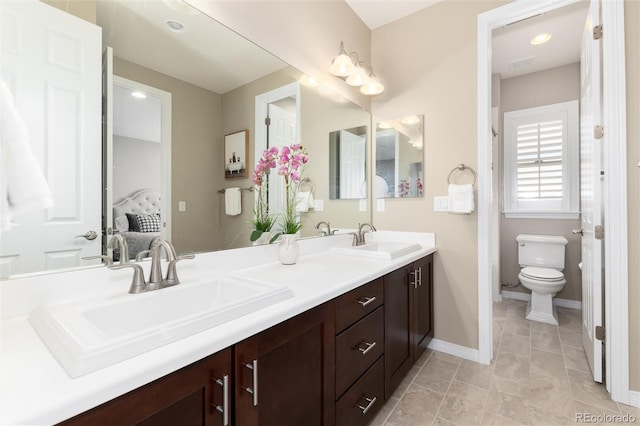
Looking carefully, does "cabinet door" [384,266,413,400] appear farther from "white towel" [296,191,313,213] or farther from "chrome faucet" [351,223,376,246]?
"white towel" [296,191,313,213]

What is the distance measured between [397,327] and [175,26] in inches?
72.0

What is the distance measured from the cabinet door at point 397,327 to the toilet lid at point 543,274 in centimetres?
174

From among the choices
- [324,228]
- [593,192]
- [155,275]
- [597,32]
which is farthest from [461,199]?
[155,275]

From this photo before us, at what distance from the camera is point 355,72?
218 centimetres

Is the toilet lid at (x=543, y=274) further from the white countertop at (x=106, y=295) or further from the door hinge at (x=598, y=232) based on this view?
the white countertop at (x=106, y=295)

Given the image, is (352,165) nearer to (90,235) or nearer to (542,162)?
(90,235)

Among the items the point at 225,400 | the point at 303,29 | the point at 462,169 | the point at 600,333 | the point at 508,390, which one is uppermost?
the point at 303,29

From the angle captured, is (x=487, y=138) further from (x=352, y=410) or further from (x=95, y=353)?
(x=95, y=353)

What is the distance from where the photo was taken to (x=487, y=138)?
80.0 inches

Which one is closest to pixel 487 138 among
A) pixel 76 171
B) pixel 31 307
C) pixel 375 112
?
pixel 375 112

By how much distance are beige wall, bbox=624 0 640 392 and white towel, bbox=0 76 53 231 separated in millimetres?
2471

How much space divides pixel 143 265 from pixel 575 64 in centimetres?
431

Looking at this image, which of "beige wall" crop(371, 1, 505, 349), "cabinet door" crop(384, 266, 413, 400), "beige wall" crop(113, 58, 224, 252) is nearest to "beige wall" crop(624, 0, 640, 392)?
"beige wall" crop(371, 1, 505, 349)

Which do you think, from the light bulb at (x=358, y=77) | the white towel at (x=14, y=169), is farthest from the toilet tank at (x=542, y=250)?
the white towel at (x=14, y=169)
